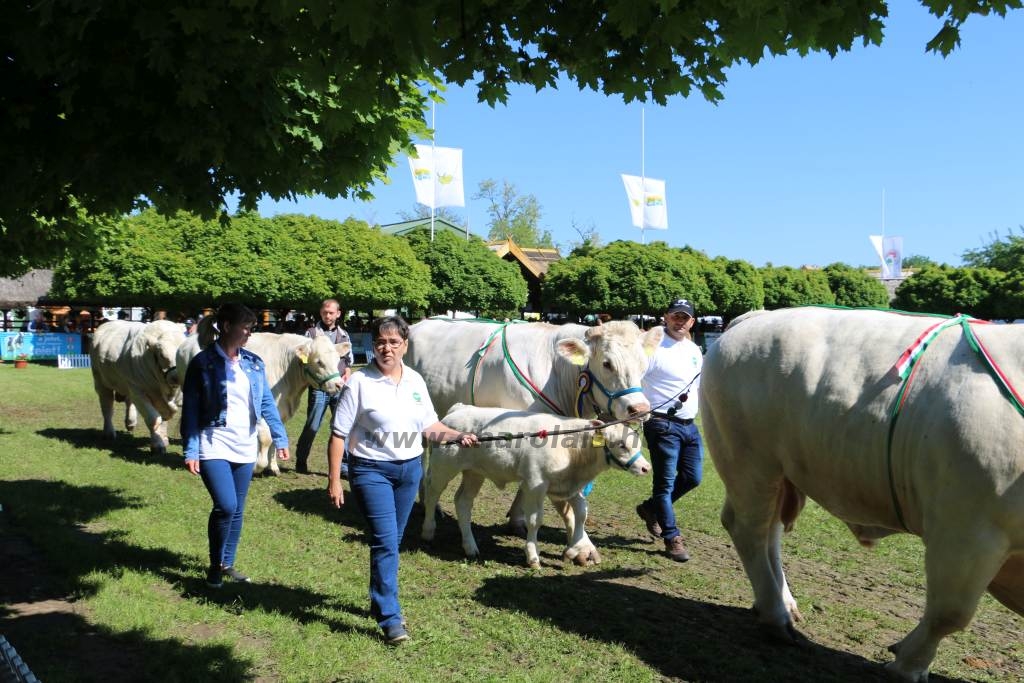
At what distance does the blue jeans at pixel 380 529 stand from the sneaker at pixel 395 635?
0.02m

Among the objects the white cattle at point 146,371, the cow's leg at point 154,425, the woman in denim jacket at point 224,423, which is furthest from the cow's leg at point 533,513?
the cow's leg at point 154,425

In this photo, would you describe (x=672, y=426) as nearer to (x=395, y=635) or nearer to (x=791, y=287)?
(x=395, y=635)

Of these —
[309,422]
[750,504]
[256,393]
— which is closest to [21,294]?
[309,422]

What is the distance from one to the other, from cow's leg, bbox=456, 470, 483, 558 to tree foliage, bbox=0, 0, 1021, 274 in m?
3.28

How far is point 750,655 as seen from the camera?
4773 mm

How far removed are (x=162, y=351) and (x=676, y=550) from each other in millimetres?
8078

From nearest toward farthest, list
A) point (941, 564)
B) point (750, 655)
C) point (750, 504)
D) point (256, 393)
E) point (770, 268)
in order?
point (941, 564) → point (750, 655) → point (750, 504) → point (256, 393) → point (770, 268)

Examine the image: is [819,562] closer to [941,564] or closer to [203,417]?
[941,564]

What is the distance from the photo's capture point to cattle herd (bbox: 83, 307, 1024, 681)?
3.86 m

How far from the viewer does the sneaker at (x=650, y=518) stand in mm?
7248

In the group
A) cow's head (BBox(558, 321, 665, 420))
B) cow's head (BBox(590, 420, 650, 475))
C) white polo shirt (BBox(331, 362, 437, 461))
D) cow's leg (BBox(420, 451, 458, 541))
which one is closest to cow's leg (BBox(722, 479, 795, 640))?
cow's head (BBox(590, 420, 650, 475))

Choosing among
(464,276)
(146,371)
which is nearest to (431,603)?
(146,371)

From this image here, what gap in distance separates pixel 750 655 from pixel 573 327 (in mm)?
3634

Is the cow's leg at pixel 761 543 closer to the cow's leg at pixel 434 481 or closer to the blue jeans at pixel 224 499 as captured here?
the cow's leg at pixel 434 481
